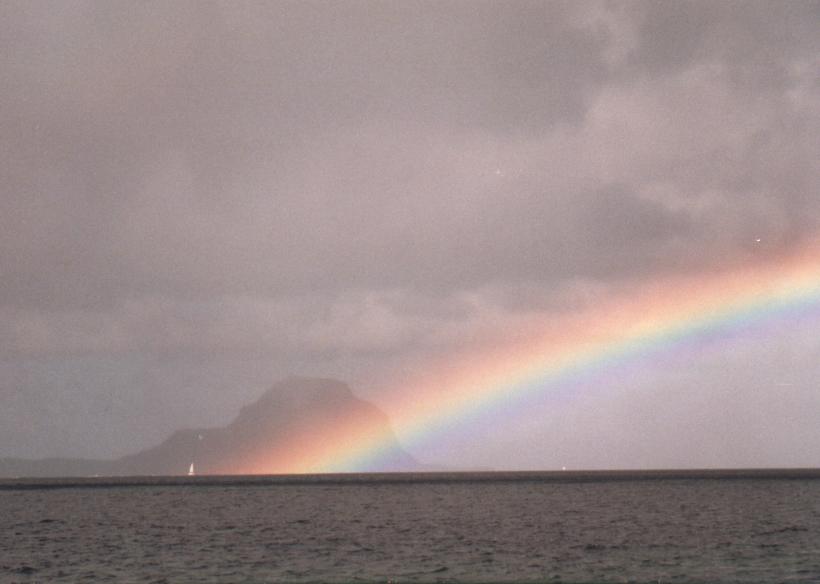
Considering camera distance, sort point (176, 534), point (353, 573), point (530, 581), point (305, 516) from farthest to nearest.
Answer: point (305, 516) → point (176, 534) → point (353, 573) → point (530, 581)

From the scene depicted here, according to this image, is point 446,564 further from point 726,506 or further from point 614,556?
point 726,506

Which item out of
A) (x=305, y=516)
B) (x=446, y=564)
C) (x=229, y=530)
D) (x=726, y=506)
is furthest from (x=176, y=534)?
(x=726, y=506)

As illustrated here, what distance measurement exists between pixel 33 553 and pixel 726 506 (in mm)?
88887

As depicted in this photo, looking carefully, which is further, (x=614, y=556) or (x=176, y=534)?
(x=176, y=534)

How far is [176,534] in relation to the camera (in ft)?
281

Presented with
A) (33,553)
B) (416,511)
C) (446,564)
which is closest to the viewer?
(446,564)

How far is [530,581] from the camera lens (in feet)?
157

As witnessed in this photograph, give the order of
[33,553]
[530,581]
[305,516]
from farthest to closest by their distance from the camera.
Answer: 1. [305,516]
2. [33,553]
3. [530,581]

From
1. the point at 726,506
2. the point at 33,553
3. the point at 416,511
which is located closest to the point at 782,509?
the point at 726,506

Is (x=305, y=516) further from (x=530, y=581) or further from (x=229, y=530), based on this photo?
(x=530, y=581)

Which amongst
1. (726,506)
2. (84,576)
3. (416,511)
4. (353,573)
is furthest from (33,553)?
(726,506)

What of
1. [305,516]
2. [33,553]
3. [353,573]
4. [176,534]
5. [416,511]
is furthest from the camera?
[416,511]

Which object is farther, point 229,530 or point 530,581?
point 229,530

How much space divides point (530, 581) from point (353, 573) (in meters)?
10.9
